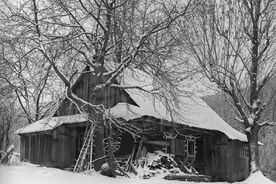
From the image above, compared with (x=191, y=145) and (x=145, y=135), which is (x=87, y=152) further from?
(x=191, y=145)

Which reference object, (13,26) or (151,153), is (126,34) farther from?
(151,153)

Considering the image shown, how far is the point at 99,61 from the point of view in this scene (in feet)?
50.6

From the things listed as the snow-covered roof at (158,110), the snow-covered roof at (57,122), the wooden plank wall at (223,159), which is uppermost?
the snow-covered roof at (158,110)

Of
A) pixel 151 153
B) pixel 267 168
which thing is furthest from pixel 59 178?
pixel 267 168

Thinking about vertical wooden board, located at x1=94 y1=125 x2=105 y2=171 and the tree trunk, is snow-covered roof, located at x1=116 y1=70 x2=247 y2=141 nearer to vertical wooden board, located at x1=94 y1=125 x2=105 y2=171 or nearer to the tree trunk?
the tree trunk

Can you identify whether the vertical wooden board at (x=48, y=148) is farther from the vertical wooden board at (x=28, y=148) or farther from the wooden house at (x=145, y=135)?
the vertical wooden board at (x=28, y=148)

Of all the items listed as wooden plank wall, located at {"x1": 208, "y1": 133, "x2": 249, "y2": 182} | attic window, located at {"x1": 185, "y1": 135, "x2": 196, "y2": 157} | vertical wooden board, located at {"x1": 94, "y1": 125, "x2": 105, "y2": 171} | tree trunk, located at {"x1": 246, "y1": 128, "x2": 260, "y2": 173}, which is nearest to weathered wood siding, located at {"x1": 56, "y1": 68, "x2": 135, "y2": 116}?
vertical wooden board, located at {"x1": 94, "y1": 125, "x2": 105, "y2": 171}

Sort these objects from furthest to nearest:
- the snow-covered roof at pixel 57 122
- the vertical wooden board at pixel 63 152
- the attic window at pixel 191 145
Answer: the attic window at pixel 191 145, the vertical wooden board at pixel 63 152, the snow-covered roof at pixel 57 122

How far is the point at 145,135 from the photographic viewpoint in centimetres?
1859

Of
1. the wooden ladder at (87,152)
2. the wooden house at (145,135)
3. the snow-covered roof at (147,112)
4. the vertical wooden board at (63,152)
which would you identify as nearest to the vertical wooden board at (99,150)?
the wooden house at (145,135)

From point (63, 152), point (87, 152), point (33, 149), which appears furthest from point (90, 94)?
point (33, 149)

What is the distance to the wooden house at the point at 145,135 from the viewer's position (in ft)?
59.0

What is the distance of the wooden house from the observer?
17969 millimetres

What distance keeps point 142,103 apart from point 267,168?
2731 cm
